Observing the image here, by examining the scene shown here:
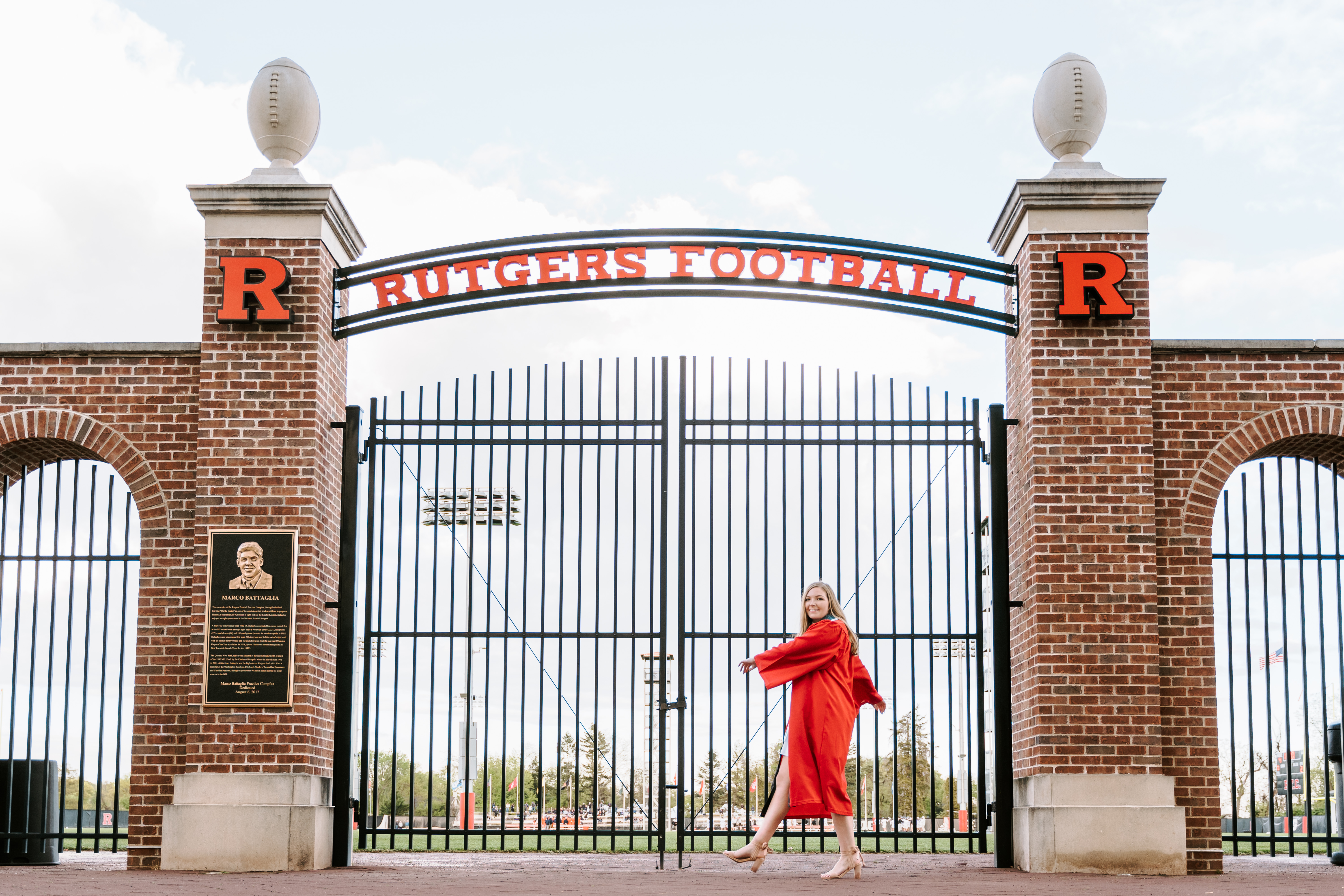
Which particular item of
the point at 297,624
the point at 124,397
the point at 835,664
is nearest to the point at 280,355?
the point at 124,397

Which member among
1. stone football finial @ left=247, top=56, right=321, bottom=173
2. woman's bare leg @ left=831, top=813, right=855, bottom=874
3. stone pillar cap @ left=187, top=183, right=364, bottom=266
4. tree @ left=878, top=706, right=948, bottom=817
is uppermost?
stone football finial @ left=247, top=56, right=321, bottom=173

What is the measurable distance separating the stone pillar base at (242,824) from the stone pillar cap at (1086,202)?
6230mm

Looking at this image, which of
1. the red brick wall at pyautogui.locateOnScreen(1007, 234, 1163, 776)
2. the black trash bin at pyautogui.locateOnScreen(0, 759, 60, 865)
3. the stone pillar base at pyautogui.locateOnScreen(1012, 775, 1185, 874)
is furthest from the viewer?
the black trash bin at pyautogui.locateOnScreen(0, 759, 60, 865)

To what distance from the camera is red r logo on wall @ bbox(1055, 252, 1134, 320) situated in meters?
9.45

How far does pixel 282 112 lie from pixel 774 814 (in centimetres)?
588

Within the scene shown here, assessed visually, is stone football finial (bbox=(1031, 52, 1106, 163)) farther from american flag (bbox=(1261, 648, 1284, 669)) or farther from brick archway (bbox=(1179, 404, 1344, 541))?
american flag (bbox=(1261, 648, 1284, 669))

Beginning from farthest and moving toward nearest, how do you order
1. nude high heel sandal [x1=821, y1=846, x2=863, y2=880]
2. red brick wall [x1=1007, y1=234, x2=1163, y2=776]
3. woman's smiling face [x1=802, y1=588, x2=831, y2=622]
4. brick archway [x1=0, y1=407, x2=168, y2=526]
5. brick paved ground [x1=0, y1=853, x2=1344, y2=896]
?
brick archway [x1=0, y1=407, x2=168, y2=526]
red brick wall [x1=1007, y1=234, x2=1163, y2=776]
woman's smiling face [x1=802, y1=588, x2=831, y2=622]
nude high heel sandal [x1=821, y1=846, x2=863, y2=880]
brick paved ground [x1=0, y1=853, x2=1344, y2=896]

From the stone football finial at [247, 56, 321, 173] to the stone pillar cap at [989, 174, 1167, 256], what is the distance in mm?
5033

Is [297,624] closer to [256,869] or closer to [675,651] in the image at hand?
[256,869]

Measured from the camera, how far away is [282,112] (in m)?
9.84

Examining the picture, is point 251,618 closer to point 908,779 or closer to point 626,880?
point 626,880

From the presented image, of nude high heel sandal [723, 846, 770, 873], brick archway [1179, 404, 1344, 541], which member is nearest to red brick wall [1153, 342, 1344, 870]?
brick archway [1179, 404, 1344, 541]

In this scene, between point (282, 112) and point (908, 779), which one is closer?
point (282, 112)

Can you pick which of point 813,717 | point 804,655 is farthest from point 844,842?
point 804,655
